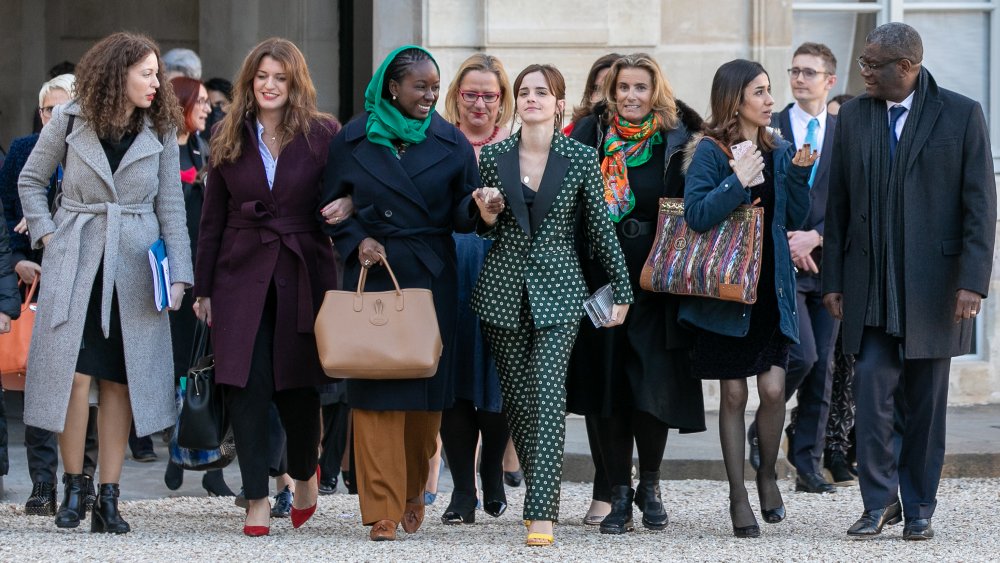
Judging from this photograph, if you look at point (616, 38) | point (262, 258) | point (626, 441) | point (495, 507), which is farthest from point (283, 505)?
point (616, 38)

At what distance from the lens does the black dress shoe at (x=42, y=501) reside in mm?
7793

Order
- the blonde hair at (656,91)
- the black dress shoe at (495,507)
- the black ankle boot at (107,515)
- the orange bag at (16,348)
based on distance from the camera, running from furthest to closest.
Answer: the black dress shoe at (495,507)
the orange bag at (16,348)
the blonde hair at (656,91)
the black ankle boot at (107,515)

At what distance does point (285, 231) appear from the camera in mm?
7098

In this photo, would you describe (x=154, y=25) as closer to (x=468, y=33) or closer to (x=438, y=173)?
(x=468, y=33)

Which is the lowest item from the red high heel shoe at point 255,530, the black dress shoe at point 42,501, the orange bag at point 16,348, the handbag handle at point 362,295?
the black dress shoe at point 42,501

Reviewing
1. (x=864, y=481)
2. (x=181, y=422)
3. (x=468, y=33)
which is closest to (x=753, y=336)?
(x=864, y=481)

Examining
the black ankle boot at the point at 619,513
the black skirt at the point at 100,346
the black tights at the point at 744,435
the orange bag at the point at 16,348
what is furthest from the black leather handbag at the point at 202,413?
the black tights at the point at 744,435

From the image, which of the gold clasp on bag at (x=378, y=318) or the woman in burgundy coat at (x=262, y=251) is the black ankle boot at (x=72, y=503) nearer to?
the woman in burgundy coat at (x=262, y=251)

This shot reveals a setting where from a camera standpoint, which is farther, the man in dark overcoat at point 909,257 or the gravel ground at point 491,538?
the man in dark overcoat at point 909,257

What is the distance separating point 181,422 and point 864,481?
2.61 meters

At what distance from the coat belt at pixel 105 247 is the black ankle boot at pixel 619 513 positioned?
80.3 inches

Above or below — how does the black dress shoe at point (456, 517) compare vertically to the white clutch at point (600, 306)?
below

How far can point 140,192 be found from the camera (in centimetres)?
717

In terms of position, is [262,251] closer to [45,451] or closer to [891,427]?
[45,451]
